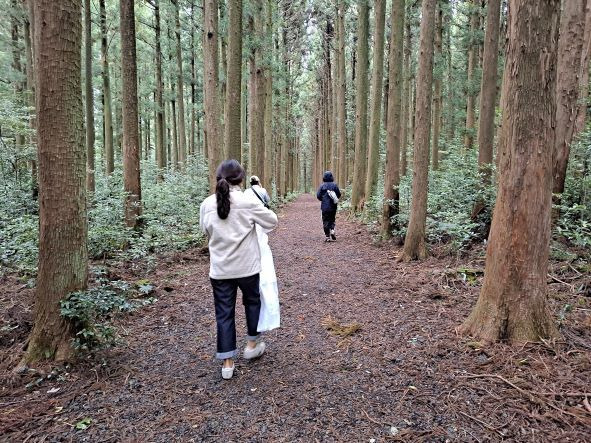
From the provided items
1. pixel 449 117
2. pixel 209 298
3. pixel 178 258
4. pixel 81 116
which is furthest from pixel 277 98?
pixel 81 116

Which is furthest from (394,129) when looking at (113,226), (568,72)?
(113,226)

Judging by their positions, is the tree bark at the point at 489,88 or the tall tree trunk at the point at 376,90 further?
the tall tree trunk at the point at 376,90

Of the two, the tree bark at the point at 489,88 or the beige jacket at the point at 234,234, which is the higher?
the tree bark at the point at 489,88

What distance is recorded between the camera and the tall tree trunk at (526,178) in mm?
3508

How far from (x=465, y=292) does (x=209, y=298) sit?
Result: 149 inches

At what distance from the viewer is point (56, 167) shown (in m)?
3.54

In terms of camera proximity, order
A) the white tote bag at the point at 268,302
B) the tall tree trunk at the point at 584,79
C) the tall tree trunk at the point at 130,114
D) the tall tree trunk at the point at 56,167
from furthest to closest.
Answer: the tall tree trunk at the point at 130,114 < the tall tree trunk at the point at 584,79 < the white tote bag at the point at 268,302 < the tall tree trunk at the point at 56,167

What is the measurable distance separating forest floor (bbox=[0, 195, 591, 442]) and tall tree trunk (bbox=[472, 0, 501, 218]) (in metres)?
3.76

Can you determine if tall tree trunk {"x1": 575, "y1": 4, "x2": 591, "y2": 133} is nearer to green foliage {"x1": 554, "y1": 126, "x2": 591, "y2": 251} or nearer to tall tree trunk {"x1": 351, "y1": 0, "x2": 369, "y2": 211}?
green foliage {"x1": 554, "y1": 126, "x2": 591, "y2": 251}

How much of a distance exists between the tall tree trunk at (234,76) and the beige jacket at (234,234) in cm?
644

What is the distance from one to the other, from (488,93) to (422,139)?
3.25 metres

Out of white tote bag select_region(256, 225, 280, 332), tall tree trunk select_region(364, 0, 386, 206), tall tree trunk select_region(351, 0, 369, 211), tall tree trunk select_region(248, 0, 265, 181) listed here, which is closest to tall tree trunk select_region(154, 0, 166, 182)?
tall tree trunk select_region(248, 0, 265, 181)

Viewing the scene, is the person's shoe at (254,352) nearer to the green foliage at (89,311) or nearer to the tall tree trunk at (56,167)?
the green foliage at (89,311)

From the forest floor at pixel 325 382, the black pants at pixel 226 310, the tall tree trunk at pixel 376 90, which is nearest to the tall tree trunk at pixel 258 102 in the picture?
the tall tree trunk at pixel 376 90
